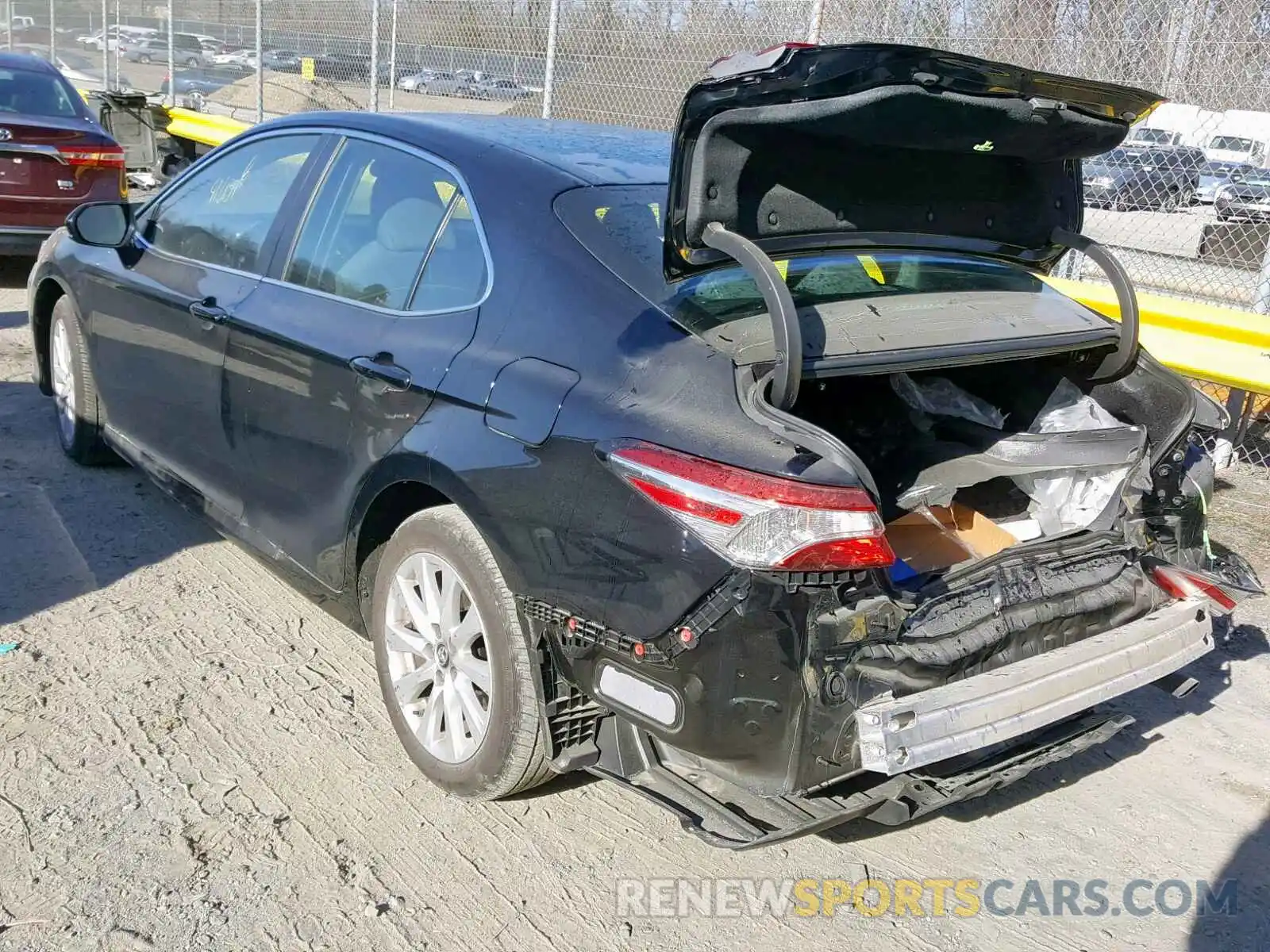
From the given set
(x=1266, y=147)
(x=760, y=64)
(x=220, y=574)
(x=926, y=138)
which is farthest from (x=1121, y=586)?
(x=1266, y=147)

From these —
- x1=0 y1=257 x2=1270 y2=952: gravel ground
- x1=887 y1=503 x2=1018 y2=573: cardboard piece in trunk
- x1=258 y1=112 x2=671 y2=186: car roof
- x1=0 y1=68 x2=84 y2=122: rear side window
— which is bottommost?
x1=0 y1=257 x2=1270 y2=952: gravel ground

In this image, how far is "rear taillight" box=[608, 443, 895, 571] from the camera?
2402 mm

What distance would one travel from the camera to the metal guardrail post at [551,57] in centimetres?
894

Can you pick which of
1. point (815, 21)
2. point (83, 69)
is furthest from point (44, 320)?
point (83, 69)

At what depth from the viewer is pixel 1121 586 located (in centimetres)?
310

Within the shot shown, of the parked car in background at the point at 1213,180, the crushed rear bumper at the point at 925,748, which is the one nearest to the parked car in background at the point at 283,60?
the parked car in background at the point at 1213,180

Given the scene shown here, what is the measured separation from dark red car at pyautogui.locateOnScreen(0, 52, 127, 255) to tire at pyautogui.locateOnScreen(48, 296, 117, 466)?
3.50 meters

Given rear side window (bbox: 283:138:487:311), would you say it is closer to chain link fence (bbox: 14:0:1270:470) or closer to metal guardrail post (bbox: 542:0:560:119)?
chain link fence (bbox: 14:0:1270:470)

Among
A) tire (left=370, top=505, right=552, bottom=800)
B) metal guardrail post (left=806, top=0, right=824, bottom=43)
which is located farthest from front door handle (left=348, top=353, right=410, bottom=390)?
metal guardrail post (left=806, top=0, right=824, bottom=43)

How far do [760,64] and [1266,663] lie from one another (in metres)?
3.20

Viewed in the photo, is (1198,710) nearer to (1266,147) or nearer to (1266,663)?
(1266,663)

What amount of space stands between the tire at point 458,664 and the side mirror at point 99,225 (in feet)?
7.40

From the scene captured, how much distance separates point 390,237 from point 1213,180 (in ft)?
16.6

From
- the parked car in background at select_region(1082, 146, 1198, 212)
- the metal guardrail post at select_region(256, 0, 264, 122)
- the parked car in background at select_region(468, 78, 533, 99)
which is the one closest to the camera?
the parked car in background at select_region(1082, 146, 1198, 212)
